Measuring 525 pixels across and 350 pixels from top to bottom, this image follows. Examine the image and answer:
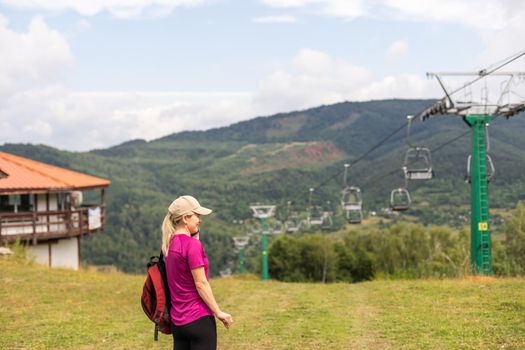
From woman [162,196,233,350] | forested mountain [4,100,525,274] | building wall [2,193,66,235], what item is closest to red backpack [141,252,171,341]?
woman [162,196,233,350]

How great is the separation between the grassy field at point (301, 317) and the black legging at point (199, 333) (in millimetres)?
4243

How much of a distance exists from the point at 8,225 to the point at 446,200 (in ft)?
366

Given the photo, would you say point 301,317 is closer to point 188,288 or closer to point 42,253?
point 188,288

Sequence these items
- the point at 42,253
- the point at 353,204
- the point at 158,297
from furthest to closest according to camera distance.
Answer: the point at 353,204
the point at 42,253
the point at 158,297

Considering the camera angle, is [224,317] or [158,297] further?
[158,297]

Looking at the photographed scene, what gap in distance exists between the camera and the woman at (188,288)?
563 centimetres

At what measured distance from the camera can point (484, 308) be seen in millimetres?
11922

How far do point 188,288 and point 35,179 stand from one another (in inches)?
1037

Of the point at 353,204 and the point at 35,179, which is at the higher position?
the point at 35,179

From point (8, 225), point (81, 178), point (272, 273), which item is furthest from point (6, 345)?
point (272, 273)

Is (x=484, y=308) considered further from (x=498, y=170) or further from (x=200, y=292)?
(x=498, y=170)

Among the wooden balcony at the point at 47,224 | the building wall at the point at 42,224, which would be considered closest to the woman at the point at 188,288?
the wooden balcony at the point at 47,224

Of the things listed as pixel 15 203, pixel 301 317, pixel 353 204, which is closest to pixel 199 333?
pixel 301 317

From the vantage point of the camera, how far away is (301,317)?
1259 centimetres
